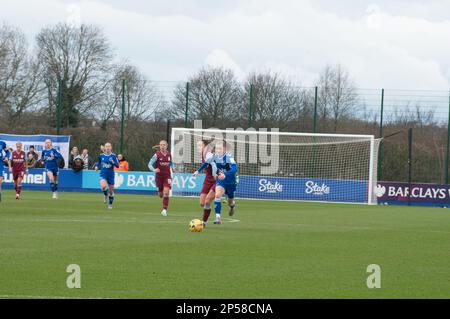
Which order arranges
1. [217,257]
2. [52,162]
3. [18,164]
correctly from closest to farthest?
[217,257], [18,164], [52,162]

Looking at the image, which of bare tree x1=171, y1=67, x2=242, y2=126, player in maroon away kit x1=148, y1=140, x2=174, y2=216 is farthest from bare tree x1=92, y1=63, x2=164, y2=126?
player in maroon away kit x1=148, y1=140, x2=174, y2=216

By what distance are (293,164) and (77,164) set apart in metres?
10.0

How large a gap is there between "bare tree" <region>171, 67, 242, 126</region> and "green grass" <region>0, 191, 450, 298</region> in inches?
854

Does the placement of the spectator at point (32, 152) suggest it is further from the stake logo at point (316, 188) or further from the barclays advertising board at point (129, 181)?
the stake logo at point (316, 188)

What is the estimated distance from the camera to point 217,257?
44.6ft

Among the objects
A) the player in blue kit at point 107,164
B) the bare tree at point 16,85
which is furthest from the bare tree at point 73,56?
the player in blue kit at point 107,164

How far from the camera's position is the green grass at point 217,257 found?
10234 mm

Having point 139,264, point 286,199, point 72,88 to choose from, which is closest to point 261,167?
point 286,199

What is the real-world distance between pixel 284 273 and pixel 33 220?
34.3ft

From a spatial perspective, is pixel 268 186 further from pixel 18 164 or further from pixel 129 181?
pixel 18 164

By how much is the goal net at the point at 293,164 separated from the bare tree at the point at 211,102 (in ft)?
10.8

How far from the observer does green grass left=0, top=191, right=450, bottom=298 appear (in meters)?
10.2

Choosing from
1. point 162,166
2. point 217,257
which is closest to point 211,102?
point 162,166

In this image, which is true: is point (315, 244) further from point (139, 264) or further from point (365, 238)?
point (139, 264)
